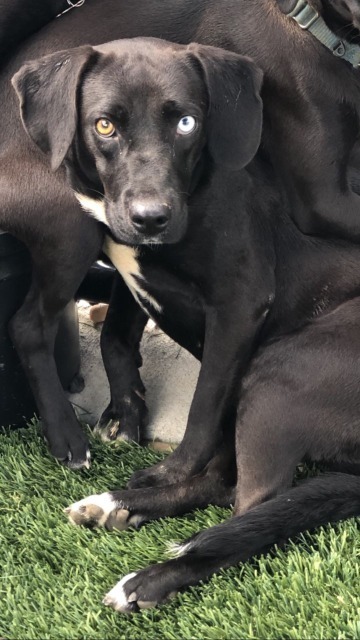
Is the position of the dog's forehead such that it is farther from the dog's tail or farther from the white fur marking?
the dog's tail

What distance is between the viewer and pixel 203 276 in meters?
3.15

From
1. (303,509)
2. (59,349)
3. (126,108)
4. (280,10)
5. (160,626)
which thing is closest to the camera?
(160,626)

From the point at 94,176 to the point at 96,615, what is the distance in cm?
131

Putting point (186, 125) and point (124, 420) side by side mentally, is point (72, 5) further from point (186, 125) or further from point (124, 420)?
point (124, 420)

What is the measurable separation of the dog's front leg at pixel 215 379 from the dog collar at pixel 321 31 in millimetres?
898

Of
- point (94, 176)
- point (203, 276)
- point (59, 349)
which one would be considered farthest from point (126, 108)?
point (59, 349)

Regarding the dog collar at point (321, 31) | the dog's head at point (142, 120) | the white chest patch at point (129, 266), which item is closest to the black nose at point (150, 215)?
the dog's head at point (142, 120)

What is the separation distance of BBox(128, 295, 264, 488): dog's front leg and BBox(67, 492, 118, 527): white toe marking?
0.16m

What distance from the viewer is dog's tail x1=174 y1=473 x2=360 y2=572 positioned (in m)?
2.63

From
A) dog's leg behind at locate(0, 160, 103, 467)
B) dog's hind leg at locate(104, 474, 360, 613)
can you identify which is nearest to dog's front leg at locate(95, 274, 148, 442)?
dog's leg behind at locate(0, 160, 103, 467)

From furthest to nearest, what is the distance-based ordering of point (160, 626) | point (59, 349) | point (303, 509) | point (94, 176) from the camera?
point (59, 349), point (94, 176), point (303, 509), point (160, 626)

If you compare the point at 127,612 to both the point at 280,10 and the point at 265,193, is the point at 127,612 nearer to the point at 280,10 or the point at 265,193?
the point at 265,193

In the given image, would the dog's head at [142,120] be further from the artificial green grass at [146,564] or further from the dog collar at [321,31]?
the artificial green grass at [146,564]

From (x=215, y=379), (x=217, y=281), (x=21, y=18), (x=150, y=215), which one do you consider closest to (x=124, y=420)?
(x=215, y=379)
